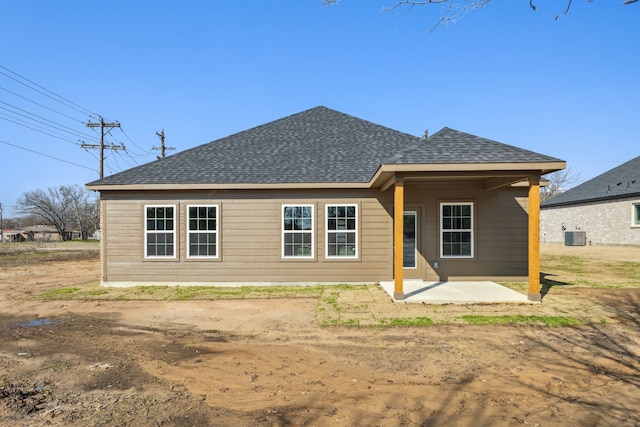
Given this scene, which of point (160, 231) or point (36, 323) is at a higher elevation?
point (160, 231)

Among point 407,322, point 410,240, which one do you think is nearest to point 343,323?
point 407,322

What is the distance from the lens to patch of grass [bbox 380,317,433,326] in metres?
6.41

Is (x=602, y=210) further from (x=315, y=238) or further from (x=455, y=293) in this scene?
(x=315, y=238)

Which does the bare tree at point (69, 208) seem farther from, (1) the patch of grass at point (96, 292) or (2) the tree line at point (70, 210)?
(1) the patch of grass at point (96, 292)

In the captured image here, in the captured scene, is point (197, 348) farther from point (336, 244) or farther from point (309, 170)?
point (309, 170)

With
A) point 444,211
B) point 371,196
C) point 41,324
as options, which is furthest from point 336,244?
point 41,324

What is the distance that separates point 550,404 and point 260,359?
11.1 feet

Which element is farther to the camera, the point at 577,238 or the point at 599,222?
the point at 577,238

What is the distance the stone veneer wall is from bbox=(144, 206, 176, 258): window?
89.2 feet

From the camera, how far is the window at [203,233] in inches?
421

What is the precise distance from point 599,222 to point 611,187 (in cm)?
272

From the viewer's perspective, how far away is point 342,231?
10570mm

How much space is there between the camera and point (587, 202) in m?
27.3

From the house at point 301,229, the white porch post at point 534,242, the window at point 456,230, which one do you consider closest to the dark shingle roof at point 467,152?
the white porch post at point 534,242
